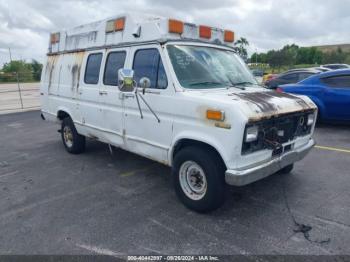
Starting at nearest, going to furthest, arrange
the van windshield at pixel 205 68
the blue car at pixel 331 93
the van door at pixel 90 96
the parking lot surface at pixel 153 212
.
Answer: the parking lot surface at pixel 153 212
the van windshield at pixel 205 68
the van door at pixel 90 96
the blue car at pixel 331 93

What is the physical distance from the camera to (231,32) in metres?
5.40

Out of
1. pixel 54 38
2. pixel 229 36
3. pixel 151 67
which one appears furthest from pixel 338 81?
pixel 54 38

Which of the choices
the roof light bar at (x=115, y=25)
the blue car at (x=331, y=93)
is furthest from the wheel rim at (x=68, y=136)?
the blue car at (x=331, y=93)

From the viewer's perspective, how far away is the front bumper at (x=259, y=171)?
11.8 feet

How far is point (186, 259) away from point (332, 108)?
690 centimetres

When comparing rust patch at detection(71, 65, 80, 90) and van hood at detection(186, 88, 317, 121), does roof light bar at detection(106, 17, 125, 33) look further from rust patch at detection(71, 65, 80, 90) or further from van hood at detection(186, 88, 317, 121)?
van hood at detection(186, 88, 317, 121)

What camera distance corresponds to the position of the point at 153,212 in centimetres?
422

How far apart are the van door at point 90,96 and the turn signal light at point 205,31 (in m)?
1.86

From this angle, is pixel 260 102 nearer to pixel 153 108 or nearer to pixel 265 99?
pixel 265 99

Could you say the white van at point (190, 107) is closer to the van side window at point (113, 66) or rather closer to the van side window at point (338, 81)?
the van side window at point (113, 66)

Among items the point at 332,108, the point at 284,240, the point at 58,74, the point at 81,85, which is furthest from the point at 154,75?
the point at 332,108

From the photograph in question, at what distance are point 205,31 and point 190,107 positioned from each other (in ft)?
5.03

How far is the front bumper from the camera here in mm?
3590

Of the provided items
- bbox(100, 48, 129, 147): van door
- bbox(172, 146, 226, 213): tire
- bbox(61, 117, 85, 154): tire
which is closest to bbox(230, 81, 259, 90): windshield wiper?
bbox(172, 146, 226, 213): tire
